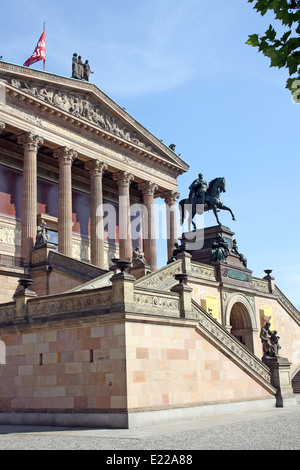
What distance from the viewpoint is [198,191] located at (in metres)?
38.9

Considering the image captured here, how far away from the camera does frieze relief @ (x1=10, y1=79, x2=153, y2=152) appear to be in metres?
39.2

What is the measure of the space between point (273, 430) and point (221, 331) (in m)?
7.42

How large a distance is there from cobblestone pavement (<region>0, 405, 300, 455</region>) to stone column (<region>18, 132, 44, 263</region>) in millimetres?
16992

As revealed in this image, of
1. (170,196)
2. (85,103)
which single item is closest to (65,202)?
(85,103)

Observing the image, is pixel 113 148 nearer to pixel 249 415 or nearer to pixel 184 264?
pixel 184 264

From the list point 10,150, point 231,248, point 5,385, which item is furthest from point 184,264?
point 10,150

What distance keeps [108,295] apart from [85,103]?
1091 inches

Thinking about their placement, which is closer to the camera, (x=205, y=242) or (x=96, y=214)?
(x=205, y=242)

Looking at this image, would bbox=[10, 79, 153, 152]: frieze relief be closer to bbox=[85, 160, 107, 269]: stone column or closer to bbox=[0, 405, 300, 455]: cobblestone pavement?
bbox=[85, 160, 107, 269]: stone column

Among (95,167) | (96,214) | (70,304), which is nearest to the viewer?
(70,304)

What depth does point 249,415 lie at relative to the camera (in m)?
22.1

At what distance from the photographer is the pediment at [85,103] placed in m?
38.4

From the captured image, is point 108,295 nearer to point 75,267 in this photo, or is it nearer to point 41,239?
point 75,267
